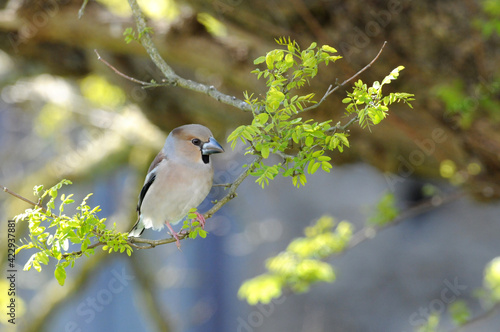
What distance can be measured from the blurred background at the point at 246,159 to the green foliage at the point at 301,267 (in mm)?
→ 879

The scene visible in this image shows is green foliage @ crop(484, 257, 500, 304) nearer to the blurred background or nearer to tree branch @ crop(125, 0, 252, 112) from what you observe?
the blurred background

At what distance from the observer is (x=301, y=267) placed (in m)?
4.27

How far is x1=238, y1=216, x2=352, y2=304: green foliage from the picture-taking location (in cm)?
418

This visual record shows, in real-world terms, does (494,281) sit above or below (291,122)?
below

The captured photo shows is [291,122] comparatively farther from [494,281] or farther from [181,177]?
[494,281]

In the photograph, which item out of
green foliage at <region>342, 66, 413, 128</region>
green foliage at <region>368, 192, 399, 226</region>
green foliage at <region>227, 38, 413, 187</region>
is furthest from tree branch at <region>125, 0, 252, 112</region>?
green foliage at <region>368, 192, 399, 226</region>

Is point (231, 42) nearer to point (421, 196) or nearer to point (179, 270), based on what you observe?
point (421, 196)

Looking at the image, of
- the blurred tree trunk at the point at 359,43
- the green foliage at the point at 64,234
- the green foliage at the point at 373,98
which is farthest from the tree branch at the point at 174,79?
A: the blurred tree trunk at the point at 359,43

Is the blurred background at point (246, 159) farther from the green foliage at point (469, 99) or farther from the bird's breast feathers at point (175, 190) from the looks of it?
the bird's breast feathers at point (175, 190)

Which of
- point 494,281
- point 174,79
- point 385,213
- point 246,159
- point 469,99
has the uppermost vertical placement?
point 246,159

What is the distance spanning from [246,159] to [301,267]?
108 inches

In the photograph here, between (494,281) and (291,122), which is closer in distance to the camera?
(291,122)

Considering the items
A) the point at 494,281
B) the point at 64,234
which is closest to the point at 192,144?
the point at 64,234

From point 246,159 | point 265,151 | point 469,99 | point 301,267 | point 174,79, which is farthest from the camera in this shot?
point 246,159
